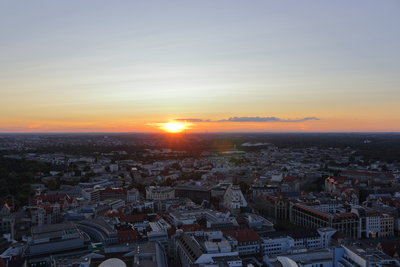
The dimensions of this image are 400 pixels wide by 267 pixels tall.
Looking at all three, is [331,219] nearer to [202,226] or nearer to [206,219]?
[206,219]

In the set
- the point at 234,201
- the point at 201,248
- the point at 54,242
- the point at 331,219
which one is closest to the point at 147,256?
the point at 201,248

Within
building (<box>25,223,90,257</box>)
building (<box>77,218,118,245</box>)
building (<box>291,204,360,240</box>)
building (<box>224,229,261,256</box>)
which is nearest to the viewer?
building (<box>25,223,90,257</box>)

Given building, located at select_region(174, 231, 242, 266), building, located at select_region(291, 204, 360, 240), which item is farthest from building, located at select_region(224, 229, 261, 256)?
building, located at select_region(291, 204, 360, 240)

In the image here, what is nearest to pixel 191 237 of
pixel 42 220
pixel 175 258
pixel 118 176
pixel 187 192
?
pixel 175 258

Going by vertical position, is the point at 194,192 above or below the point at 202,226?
below

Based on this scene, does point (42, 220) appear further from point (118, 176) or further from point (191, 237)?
point (118, 176)

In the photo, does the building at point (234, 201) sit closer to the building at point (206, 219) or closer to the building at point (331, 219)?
the building at point (206, 219)

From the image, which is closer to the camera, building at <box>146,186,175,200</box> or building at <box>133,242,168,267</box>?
building at <box>133,242,168,267</box>

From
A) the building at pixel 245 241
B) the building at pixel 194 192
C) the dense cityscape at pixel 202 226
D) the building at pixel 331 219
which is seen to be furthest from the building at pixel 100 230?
the building at pixel 194 192

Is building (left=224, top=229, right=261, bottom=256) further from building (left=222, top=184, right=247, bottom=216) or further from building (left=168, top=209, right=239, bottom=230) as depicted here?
building (left=222, top=184, right=247, bottom=216)

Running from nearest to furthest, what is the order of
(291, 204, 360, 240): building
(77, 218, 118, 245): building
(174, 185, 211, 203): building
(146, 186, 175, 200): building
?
1. (77, 218, 118, 245): building
2. (291, 204, 360, 240): building
3. (146, 186, 175, 200): building
4. (174, 185, 211, 203): building

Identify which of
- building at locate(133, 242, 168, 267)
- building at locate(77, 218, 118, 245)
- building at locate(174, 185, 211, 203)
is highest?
building at locate(133, 242, 168, 267)
